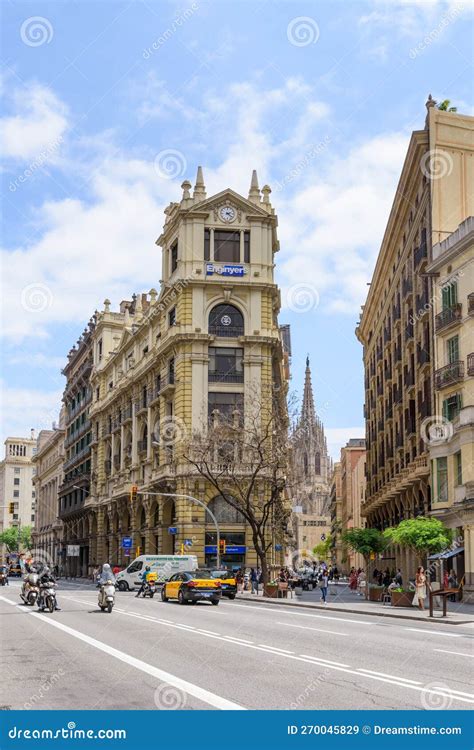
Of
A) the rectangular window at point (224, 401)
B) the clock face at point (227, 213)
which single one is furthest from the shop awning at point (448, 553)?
the clock face at point (227, 213)

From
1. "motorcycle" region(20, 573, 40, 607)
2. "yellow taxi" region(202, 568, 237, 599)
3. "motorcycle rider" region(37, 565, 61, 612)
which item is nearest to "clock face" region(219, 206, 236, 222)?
"yellow taxi" region(202, 568, 237, 599)

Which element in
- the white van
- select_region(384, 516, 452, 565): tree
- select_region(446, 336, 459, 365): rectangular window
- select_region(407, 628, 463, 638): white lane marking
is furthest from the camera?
the white van

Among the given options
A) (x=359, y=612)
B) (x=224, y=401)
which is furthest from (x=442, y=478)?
(x=224, y=401)

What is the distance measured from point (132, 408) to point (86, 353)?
26380 millimetres

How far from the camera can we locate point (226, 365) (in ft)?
192

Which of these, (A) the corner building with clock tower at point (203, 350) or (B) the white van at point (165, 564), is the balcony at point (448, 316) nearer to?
(A) the corner building with clock tower at point (203, 350)

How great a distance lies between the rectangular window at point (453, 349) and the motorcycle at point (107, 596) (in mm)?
18803

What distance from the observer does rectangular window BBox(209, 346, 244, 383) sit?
5831 centimetres

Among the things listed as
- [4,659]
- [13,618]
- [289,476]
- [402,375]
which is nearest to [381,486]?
[402,375]

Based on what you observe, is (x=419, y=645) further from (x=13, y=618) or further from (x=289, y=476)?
(x=289, y=476)

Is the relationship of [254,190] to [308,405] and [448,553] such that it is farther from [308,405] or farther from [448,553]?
[308,405]

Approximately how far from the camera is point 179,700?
9.95 metres

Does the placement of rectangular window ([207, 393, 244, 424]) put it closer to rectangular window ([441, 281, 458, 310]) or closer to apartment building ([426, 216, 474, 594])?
apartment building ([426, 216, 474, 594])
